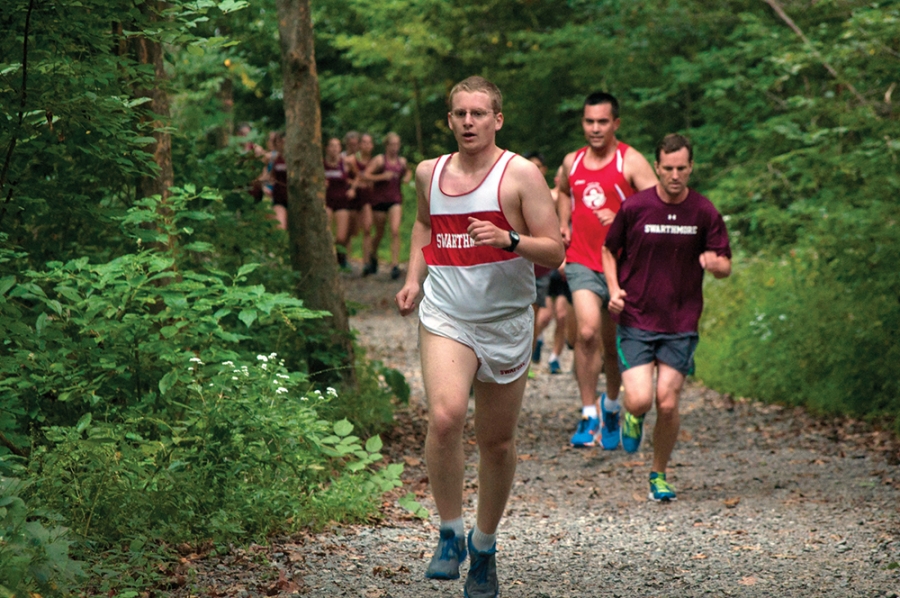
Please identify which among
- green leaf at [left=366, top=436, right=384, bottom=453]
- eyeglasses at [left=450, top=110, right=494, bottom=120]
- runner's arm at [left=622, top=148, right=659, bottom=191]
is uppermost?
eyeglasses at [left=450, top=110, right=494, bottom=120]

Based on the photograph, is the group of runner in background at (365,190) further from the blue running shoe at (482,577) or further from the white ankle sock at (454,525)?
the blue running shoe at (482,577)

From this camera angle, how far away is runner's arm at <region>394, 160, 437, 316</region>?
5.13 metres

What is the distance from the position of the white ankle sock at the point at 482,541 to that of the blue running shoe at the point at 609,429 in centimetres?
433

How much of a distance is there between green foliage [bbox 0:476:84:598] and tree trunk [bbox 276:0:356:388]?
4.60 meters

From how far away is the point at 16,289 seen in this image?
5.83 m

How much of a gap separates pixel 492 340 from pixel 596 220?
427 centimetres

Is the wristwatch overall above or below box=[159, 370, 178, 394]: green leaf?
above

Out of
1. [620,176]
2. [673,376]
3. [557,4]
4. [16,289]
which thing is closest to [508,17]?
[557,4]

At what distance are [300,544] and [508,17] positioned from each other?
1999 cm

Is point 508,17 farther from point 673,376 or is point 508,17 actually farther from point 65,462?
point 65,462

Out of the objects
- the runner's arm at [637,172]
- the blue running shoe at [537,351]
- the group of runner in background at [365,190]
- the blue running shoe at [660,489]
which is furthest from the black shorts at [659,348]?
the group of runner in background at [365,190]

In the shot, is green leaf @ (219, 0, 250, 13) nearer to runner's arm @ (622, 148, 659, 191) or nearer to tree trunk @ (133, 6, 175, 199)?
tree trunk @ (133, 6, 175, 199)

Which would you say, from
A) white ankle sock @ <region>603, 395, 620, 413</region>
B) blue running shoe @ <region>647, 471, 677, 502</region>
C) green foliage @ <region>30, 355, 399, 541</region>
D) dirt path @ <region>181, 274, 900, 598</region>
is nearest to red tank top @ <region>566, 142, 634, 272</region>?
white ankle sock @ <region>603, 395, 620, 413</region>

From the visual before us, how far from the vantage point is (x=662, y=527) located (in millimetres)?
6938
